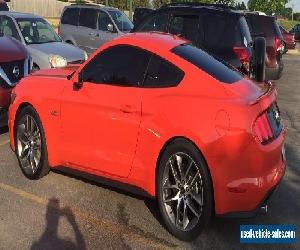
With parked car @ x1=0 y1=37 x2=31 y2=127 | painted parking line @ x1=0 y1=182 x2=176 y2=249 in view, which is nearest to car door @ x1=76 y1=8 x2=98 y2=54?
parked car @ x1=0 y1=37 x2=31 y2=127

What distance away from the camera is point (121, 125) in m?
4.65

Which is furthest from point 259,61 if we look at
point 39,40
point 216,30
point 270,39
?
point 270,39

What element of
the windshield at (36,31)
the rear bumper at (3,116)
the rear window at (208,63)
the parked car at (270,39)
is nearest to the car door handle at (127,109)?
the rear window at (208,63)

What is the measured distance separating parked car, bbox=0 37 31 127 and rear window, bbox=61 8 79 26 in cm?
824

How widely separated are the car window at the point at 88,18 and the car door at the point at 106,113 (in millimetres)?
11250

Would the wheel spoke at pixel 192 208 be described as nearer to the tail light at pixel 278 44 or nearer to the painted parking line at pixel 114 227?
the painted parking line at pixel 114 227

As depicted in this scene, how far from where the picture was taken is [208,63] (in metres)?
4.78

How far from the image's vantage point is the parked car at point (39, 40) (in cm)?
1063

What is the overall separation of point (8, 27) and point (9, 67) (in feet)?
13.0

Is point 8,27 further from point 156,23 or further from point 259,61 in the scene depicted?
point 259,61

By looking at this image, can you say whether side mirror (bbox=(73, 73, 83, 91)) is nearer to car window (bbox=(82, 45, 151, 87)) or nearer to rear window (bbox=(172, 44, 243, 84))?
car window (bbox=(82, 45, 151, 87))

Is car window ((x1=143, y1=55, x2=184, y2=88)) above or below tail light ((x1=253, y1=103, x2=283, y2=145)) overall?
above

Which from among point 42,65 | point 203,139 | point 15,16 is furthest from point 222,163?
point 15,16

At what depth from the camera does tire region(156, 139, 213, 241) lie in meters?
4.12
